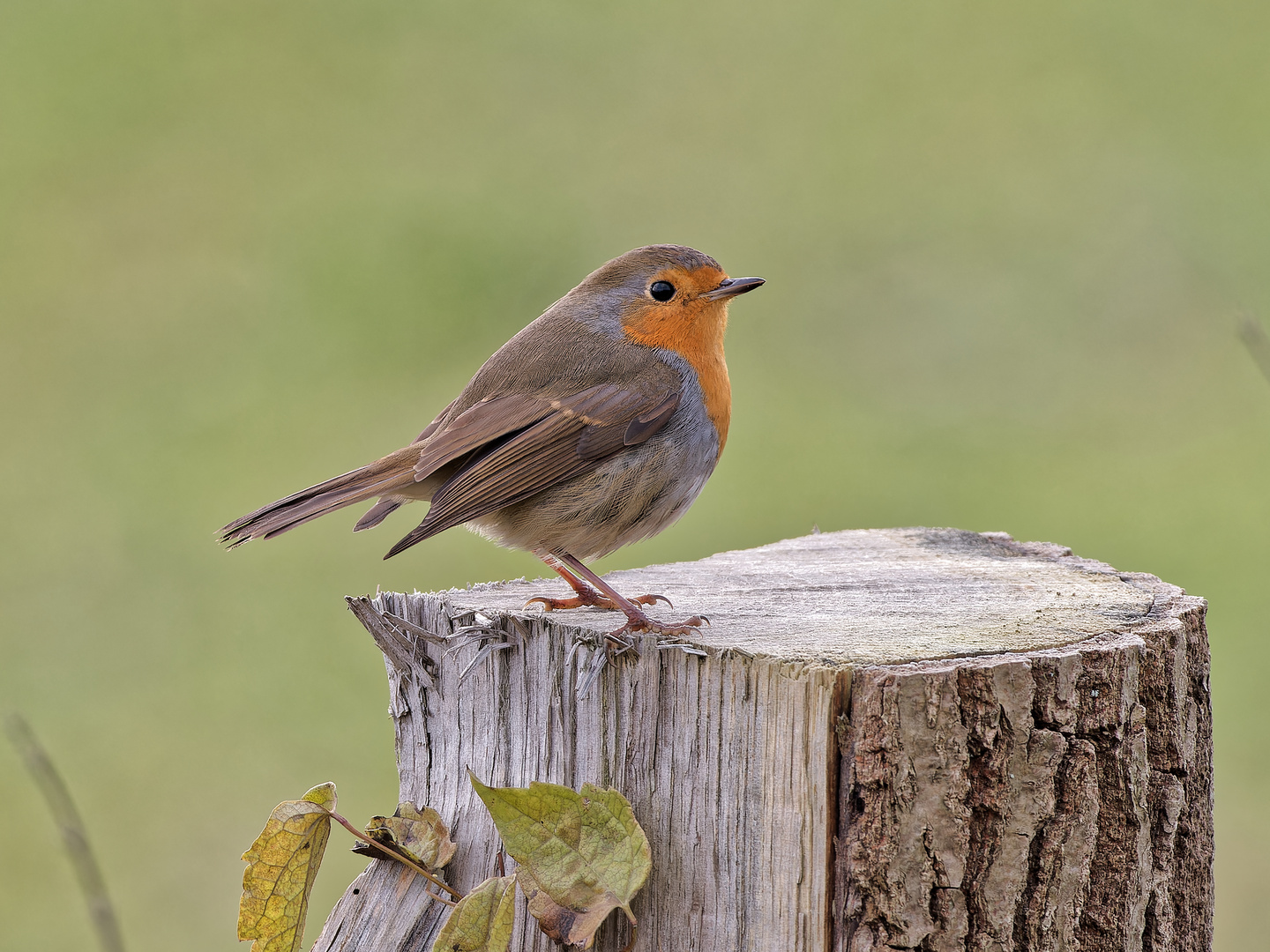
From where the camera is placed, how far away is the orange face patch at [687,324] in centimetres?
388

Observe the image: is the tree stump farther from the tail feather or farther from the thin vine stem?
the tail feather

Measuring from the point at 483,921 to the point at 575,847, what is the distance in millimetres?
241

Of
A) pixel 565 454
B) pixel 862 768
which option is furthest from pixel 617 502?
pixel 862 768

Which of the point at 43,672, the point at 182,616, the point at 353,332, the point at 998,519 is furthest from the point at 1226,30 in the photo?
the point at 43,672

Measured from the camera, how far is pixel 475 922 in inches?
102

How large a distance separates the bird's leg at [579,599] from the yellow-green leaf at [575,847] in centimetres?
69

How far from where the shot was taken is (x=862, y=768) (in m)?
2.40

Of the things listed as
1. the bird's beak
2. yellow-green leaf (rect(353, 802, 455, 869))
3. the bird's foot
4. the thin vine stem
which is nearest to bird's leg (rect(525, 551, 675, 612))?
the bird's foot

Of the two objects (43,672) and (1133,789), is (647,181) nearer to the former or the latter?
(43,672)

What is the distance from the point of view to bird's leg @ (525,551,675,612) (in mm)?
3352

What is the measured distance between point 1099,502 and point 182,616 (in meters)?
5.28

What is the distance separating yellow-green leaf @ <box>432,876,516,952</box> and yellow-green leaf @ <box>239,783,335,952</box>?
399 millimetres

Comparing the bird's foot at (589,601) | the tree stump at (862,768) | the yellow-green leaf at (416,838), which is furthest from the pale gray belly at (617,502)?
the yellow-green leaf at (416,838)

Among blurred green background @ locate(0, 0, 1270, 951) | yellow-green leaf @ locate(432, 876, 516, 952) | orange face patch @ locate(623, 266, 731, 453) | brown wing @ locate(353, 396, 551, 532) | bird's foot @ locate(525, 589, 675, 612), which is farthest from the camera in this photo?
blurred green background @ locate(0, 0, 1270, 951)
